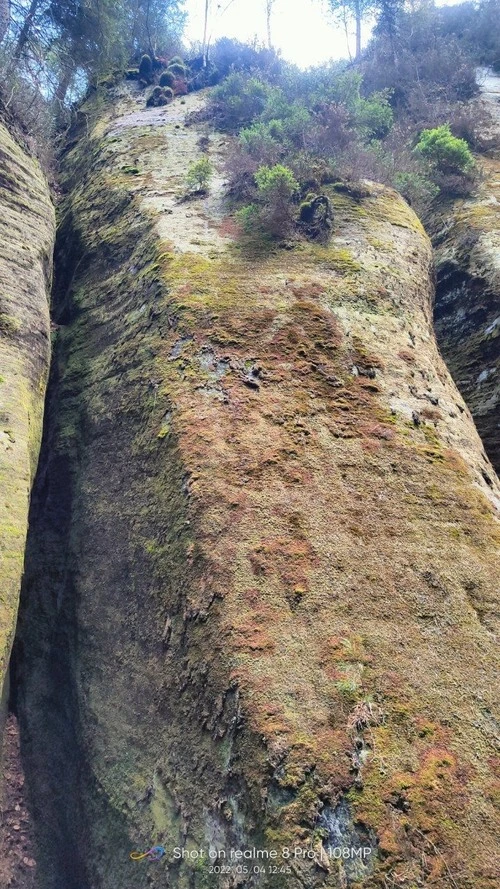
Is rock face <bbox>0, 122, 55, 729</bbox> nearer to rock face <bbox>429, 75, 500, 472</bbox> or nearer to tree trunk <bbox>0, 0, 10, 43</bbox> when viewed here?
tree trunk <bbox>0, 0, 10, 43</bbox>

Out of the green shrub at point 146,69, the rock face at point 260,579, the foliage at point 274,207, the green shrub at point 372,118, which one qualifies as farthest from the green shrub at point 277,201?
the green shrub at point 146,69

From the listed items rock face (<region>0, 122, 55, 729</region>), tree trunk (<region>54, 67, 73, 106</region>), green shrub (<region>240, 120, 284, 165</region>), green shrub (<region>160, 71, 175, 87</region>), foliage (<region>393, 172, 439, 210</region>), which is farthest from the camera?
green shrub (<region>160, 71, 175, 87</region>)

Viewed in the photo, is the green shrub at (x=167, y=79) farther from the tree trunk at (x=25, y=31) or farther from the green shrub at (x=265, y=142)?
the green shrub at (x=265, y=142)

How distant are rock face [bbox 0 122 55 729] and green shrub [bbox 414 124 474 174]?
8.96 meters

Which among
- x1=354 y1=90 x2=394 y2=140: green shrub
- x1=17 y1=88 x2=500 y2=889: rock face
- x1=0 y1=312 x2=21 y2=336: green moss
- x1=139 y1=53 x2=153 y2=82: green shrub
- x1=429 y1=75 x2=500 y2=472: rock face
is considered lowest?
x1=17 y1=88 x2=500 y2=889: rock face

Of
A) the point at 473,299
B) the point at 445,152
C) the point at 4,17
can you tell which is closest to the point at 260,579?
the point at 473,299

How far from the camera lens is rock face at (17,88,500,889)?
4277 mm

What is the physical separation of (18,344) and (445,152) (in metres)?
11.2

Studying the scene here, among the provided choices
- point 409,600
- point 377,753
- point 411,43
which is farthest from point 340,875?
point 411,43

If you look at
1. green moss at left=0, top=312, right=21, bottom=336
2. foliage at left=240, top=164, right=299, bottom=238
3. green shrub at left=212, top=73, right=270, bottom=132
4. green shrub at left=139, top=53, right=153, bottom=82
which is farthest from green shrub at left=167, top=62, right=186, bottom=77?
green moss at left=0, top=312, right=21, bottom=336

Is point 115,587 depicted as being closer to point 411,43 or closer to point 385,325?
point 385,325

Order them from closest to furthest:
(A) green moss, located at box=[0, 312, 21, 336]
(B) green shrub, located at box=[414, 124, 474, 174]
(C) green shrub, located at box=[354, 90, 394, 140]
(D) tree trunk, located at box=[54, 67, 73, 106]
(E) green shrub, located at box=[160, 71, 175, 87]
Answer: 1. (A) green moss, located at box=[0, 312, 21, 336]
2. (B) green shrub, located at box=[414, 124, 474, 174]
3. (C) green shrub, located at box=[354, 90, 394, 140]
4. (D) tree trunk, located at box=[54, 67, 73, 106]
5. (E) green shrub, located at box=[160, 71, 175, 87]

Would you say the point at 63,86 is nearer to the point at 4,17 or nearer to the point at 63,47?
the point at 63,47

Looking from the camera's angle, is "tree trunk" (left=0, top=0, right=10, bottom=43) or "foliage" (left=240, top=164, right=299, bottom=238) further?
"tree trunk" (left=0, top=0, right=10, bottom=43)
